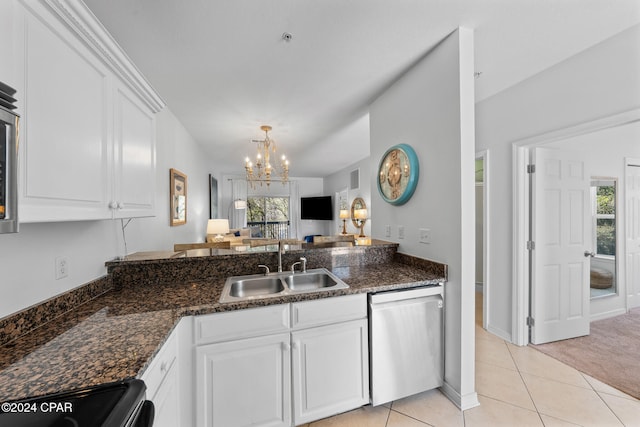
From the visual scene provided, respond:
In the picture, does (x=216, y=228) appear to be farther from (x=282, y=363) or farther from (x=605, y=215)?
(x=605, y=215)

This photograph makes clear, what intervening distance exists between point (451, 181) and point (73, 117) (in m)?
2.01

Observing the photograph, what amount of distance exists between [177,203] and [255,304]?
230 cm

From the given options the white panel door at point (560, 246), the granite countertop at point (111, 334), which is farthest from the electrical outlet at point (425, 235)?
the white panel door at point (560, 246)

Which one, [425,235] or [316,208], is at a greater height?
[316,208]

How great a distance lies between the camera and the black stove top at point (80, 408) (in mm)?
522

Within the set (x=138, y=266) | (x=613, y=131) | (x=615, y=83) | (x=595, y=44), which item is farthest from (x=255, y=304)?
(x=613, y=131)

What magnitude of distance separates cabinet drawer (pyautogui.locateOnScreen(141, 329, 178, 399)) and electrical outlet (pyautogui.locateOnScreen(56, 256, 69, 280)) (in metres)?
0.65

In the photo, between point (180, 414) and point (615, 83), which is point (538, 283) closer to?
point (615, 83)

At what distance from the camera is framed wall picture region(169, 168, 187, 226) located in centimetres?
282

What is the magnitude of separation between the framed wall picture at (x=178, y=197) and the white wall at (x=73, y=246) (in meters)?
0.09

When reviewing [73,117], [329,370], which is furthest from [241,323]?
[73,117]

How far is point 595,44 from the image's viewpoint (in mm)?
1819

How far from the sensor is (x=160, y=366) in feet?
3.18

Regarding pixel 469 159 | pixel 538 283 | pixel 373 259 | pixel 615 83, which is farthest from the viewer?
pixel 538 283
